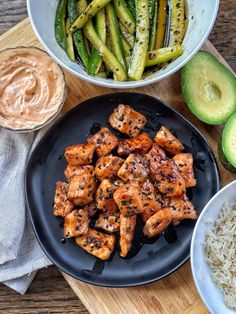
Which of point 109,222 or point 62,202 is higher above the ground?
point 62,202

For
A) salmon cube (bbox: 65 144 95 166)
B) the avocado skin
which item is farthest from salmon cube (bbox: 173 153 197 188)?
salmon cube (bbox: 65 144 95 166)

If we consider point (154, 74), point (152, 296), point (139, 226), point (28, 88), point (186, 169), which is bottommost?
point (152, 296)

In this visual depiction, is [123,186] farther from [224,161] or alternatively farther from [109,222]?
[224,161]

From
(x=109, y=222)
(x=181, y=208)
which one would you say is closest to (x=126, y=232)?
(x=109, y=222)

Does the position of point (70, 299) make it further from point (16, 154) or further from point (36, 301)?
point (16, 154)

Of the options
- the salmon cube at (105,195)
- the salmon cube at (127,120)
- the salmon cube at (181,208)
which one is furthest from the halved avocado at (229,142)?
the salmon cube at (105,195)

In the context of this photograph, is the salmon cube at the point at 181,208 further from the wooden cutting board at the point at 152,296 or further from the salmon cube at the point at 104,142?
the salmon cube at the point at 104,142
